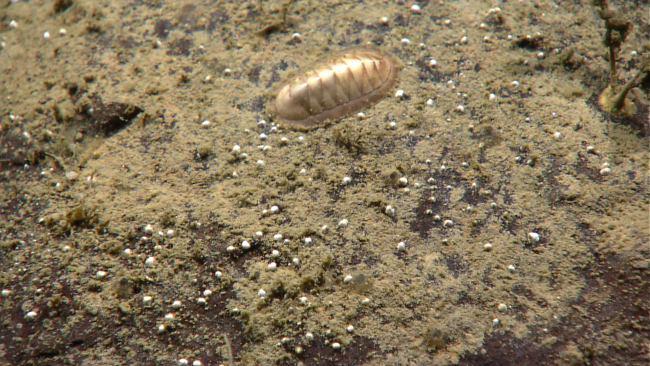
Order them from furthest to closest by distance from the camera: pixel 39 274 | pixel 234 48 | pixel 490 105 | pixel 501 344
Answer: pixel 234 48, pixel 490 105, pixel 39 274, pixel 501 344

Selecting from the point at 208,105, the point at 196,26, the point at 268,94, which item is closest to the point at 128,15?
the point at 196,26

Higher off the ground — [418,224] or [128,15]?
[128,15]

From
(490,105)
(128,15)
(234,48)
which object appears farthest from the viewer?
(128,15)

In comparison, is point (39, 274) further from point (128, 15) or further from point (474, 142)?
point (474, 142)

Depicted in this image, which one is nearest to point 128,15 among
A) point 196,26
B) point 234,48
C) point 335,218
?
point 196,26

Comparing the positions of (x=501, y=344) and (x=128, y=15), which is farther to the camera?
(x=128, y=15)

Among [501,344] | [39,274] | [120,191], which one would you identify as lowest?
Answer: [501,344]

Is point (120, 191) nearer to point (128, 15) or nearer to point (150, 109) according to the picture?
point (150, 109)
